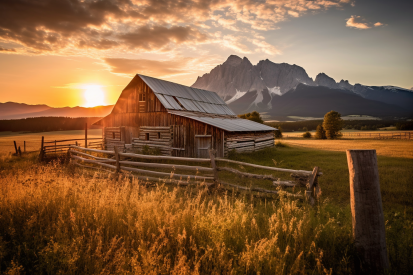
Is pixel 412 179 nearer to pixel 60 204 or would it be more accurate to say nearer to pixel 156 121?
pixel 60 204

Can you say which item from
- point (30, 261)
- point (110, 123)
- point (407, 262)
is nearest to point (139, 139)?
point (110, 123)

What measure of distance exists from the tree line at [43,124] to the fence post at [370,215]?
6860cm

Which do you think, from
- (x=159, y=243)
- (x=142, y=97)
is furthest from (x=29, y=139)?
(x=159, y=243)

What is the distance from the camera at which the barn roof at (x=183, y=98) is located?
20938mm

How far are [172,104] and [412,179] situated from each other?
17903 mm

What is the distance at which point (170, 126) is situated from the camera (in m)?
19.2

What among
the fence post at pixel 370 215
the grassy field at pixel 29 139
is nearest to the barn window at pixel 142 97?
the grassy field at pixel 29 139

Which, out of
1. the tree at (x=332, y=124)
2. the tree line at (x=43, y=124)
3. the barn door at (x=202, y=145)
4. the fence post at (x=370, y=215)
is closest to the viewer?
the fence post at (x=370, y=215)

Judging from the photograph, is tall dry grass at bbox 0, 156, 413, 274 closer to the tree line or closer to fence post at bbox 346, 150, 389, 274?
fence post at bbox 346, 150, 389, 274

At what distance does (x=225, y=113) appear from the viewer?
28.2m

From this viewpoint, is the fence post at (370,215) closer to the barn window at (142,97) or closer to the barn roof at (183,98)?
the barn roof at (183,98)

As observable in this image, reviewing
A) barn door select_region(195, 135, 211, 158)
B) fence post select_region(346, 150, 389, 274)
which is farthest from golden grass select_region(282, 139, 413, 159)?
fence post select_region(346, 150, 389, 274)

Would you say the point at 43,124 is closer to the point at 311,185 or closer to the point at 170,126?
the point at 170,126

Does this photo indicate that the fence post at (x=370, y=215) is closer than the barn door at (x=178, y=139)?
Yes
